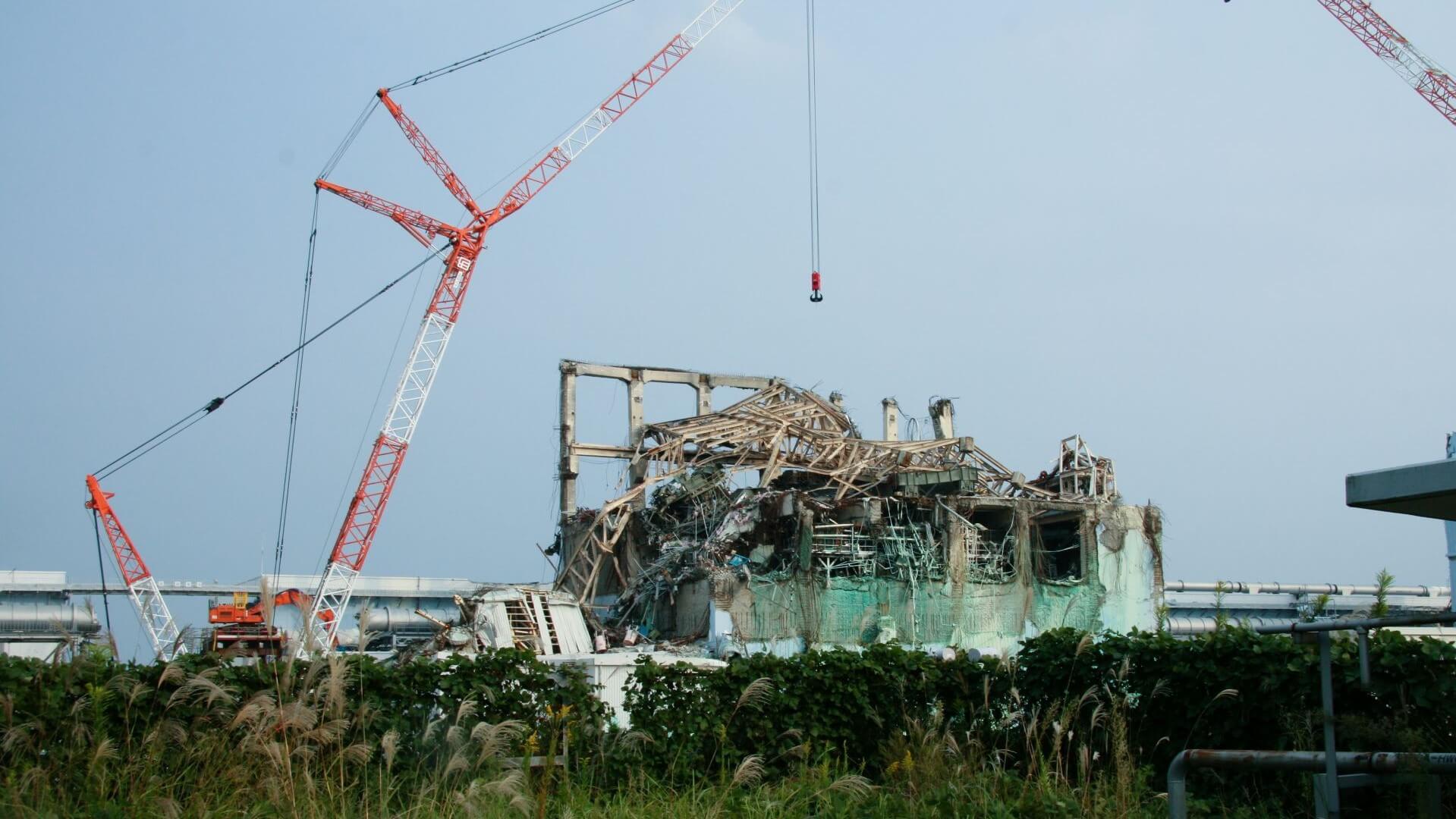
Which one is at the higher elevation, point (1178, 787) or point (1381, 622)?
point (1381, 622)

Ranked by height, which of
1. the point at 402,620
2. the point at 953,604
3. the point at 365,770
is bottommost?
the point at 402,620

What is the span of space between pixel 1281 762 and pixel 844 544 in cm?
2454

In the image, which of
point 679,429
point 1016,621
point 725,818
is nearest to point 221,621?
point 679,429

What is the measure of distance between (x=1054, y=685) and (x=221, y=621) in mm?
28731

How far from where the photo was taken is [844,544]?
1190 inches

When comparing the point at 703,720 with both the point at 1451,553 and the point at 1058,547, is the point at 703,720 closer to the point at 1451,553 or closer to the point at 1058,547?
the point at 1451,553

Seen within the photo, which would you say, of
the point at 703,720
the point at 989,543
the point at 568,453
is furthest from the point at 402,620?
the point at 703,720

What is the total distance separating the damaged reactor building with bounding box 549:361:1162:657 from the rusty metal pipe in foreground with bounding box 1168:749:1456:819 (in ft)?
69.8

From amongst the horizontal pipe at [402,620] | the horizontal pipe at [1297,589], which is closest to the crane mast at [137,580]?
the horizontal pipe at [402,620]

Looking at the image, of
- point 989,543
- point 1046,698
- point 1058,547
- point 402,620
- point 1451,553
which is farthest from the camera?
point 402,620

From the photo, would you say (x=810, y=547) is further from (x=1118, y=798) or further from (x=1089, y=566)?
(x=1118, y=798)

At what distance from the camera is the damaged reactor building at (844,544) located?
28797 mm

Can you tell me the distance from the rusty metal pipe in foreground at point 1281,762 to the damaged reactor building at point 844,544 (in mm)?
21278

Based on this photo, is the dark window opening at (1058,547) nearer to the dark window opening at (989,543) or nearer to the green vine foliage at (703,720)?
the dark window opening at (989,543)
